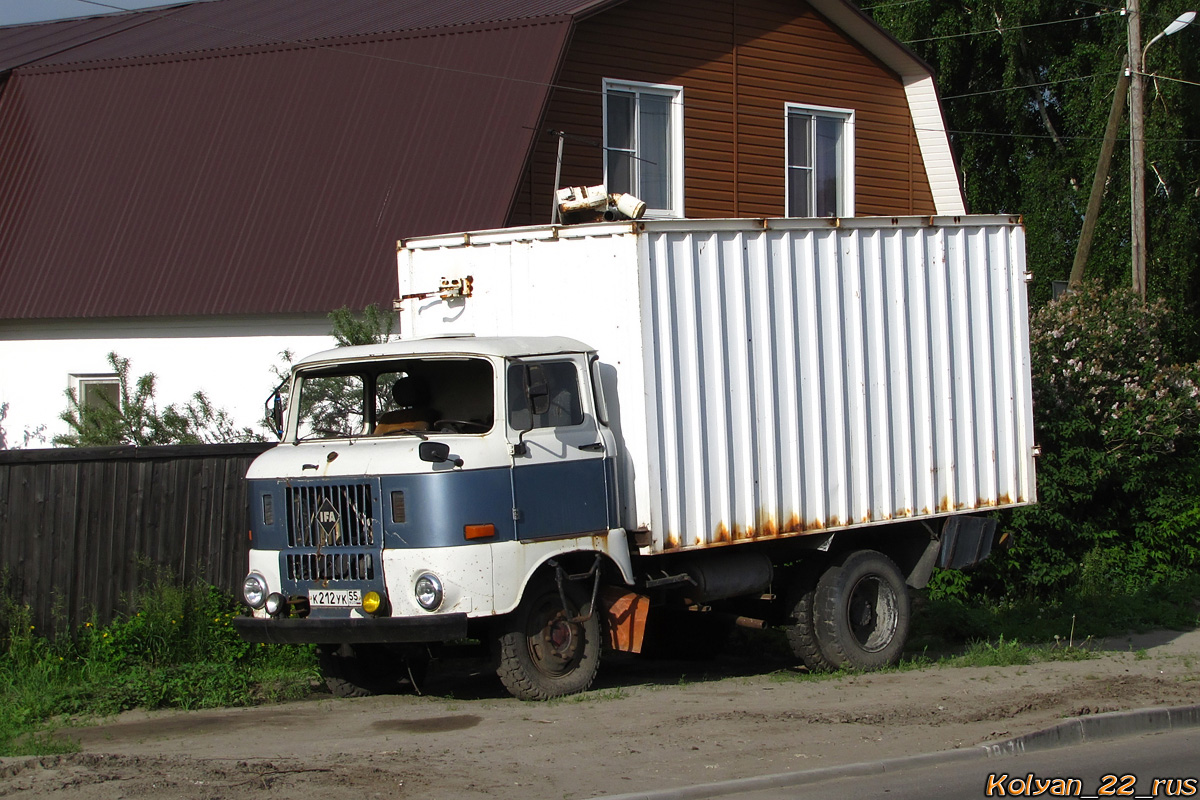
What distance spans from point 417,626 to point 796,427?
3.39 metres

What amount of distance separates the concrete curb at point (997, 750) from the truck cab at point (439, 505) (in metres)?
2.19

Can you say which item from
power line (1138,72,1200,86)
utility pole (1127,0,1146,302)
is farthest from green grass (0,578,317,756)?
power line (1138,72,1200,86)

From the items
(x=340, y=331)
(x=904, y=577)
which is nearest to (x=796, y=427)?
(x=904, y=577)

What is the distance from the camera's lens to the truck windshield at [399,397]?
30.5 ft

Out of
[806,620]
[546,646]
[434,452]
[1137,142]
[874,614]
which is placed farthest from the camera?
[1137,142]

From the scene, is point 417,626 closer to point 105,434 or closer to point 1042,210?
point 105,434

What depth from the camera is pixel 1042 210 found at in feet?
98.0

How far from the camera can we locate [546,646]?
9312 mm

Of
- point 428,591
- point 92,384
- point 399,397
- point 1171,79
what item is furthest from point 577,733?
point 1171,79

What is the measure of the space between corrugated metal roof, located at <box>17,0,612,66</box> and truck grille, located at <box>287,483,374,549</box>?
859 centimetres

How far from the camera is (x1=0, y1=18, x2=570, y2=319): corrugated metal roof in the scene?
15336 millimetres

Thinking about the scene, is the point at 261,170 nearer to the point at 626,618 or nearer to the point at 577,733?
the point at 626,618

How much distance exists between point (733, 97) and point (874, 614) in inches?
360

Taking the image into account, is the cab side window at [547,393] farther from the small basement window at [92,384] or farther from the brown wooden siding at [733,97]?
the small basement window at [92,384]
